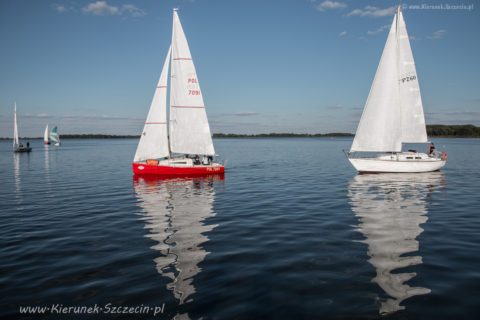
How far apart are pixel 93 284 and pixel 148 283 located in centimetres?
131

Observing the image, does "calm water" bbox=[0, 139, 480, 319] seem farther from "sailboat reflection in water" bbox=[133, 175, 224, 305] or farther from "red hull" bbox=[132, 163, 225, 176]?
"red hull" bbox=[132, 163, 225, 176]

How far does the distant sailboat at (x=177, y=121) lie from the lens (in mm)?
28125

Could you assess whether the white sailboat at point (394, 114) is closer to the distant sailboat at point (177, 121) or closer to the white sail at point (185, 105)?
the distant sailboat at point (177, 121)

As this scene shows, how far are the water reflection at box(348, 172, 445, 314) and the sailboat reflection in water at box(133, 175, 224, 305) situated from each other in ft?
15.1

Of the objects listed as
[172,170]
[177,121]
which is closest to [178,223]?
[172,170]

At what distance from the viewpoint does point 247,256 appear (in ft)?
29.1

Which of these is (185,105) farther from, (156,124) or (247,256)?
(247,256)

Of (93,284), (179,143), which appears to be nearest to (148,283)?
(93,284)

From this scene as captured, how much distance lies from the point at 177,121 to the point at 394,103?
20.3 metres

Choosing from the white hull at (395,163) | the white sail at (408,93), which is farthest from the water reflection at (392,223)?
the white sail at (408,93)

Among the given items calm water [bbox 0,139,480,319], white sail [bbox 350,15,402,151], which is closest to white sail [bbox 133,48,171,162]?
calm water [bbox 0,139,480,319]

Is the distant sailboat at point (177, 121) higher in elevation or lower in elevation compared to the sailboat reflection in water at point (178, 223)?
higher

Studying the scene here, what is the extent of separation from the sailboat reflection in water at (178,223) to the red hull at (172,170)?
2.28 metres

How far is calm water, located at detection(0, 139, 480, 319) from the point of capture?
6242 mm
